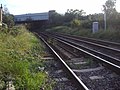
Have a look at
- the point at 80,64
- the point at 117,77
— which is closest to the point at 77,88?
the point at 117,77

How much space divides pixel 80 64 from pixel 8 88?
5914 mm

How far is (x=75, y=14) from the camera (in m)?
102

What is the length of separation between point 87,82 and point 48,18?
96691 millimetres

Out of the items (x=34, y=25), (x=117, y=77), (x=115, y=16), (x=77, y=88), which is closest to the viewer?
(x=77, y=88)

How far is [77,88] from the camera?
815 centimetres

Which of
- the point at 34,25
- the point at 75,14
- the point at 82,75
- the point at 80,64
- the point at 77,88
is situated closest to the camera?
the point at 77,88

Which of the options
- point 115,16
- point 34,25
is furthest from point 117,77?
point 34,25

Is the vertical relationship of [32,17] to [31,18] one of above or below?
above

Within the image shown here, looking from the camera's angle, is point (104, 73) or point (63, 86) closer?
point (63, 86)

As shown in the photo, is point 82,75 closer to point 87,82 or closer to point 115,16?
point 87,82

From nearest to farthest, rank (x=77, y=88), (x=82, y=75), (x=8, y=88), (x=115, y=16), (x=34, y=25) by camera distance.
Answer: (x=8, y=88), (x=77, y=88), (x=82, y=75), (x=115, y=16), (x=34, y=25)

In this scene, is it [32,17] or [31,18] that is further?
[31,18]

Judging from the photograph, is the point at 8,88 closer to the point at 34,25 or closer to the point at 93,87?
the point at 93,87

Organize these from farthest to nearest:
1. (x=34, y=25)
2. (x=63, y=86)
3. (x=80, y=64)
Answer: (x=34, y=25) < (x=80, y=64) < (x=63, y=86)
